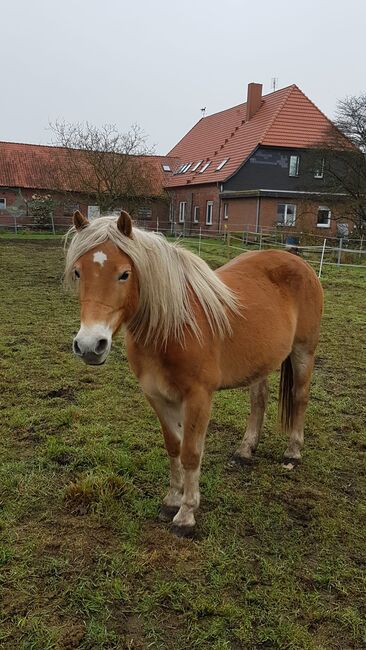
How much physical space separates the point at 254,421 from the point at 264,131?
83.7ft

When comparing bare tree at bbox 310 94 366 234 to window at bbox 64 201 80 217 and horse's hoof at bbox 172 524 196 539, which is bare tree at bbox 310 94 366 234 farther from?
horse's hoof at bbox 172 524 196 539

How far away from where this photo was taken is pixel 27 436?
12.5 ft

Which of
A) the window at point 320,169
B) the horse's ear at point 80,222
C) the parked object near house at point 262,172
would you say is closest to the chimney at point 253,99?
the parked object near house at point 262,172

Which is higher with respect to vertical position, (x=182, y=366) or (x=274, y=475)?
→ (x=182, y=366)

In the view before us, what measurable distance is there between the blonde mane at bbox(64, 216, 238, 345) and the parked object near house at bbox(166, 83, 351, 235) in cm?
1956

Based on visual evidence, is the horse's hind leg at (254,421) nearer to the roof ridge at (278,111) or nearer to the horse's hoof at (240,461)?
the horse's hoof at (240,461)

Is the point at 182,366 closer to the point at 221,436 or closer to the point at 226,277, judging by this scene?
the point at 226,277

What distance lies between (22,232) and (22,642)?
2690 cm

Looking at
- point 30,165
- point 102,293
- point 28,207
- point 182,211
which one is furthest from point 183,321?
point 30,165

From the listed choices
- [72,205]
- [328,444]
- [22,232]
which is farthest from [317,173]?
[328,444]

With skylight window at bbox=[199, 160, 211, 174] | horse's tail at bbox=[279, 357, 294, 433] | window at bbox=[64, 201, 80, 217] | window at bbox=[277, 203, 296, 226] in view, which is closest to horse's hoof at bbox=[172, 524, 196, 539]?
horse's tail at bbox=[279, 357, 294, 433]

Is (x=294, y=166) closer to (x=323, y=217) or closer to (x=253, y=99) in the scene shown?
(x=323, y=217)

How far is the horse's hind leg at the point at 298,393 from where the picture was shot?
146 inches

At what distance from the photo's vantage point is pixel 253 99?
93.7 feet
